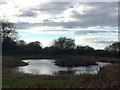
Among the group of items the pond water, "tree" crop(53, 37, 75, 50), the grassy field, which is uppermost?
"tree" crop(53, 37, 75, 50)

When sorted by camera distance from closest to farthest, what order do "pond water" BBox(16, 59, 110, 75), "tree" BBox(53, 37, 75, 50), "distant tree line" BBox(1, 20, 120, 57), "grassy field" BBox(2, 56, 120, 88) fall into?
"grassy field" BBox(2, 56, 120, 88), "pond water" BBox(16, 59, 110, 75), "distant tree line" BBox(1, 20, 120, 57), "tree" BBox(53, 37, 75, 50)

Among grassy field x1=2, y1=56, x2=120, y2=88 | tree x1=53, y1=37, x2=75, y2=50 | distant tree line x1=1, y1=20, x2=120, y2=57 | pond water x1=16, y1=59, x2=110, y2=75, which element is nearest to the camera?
grassy field x1=2, y1=56, x2=120, y2=88

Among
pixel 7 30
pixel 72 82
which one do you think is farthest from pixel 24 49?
pixel 72 82

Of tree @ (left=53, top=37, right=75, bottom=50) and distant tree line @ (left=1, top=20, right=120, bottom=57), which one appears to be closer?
distant tree line @ (left=1, top=20, right=120, bottom=57)

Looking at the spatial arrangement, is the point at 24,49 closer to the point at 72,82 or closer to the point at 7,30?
the point at 7,30

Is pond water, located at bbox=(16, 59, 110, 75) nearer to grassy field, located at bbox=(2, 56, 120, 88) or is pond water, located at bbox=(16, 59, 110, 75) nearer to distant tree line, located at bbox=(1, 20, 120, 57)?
grassy field, located at bbox=(2, 56, 120, 88)

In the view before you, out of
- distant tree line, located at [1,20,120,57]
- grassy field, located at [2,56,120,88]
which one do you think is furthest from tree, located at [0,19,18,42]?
grassy field, located at [2,56,120,88]

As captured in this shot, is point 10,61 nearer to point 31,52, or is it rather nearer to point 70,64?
point 70,64

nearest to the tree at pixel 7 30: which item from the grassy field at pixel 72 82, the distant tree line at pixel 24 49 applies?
the distant tree line at pixel 24 49

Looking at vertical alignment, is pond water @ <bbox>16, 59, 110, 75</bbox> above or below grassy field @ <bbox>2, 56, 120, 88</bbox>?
below

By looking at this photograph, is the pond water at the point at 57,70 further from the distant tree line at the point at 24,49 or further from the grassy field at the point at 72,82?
the distant tree line at the point at 24,49

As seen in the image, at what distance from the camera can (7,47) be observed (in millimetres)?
62219

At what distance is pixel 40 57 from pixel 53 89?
55259 mm

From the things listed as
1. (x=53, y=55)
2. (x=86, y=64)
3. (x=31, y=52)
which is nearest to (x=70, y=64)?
(x=86, y=64)
